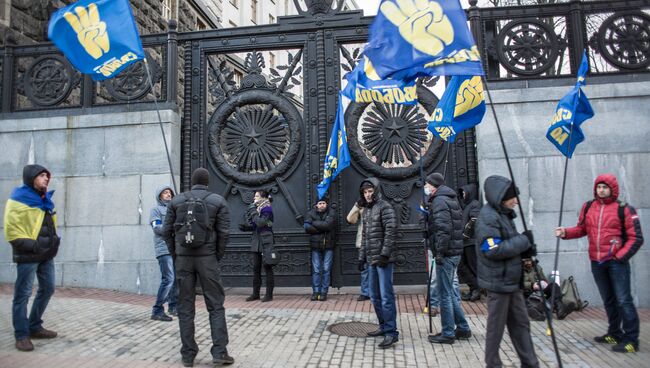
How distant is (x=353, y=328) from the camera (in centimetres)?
657

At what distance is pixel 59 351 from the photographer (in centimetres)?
551

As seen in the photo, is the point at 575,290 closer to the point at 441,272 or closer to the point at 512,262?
the point at 441,272

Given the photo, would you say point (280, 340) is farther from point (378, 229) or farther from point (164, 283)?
point (164, 283)

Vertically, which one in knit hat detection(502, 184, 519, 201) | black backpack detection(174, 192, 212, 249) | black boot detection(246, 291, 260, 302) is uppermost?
knit hat detection(502, 184, 519, 201)

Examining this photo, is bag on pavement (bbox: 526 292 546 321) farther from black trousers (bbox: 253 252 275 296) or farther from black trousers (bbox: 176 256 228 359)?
black trousers (bbox: 176 256 228 359)

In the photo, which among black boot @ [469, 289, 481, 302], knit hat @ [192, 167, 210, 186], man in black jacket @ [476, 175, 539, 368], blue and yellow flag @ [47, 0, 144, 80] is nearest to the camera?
man in black jacket @ [476, 175, 539, 368]

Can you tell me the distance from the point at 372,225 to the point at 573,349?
2.74 metres

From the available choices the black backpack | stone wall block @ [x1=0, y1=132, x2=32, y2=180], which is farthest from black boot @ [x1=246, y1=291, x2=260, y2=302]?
stone wall block @ [x1=0, y1=132, x2=32, y2=180]

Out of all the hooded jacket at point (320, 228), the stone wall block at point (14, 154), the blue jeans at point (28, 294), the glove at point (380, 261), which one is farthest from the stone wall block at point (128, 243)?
the glove at point (380, 261)

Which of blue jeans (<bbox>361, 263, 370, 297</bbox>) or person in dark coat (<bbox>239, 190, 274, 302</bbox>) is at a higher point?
person in dark coat (<bbox>239, 190, 274, 302</bbox>)

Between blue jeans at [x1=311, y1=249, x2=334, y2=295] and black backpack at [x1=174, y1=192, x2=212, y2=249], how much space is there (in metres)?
3.88

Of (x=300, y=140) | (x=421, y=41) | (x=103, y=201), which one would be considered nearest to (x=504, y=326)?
(x=421, y=41)

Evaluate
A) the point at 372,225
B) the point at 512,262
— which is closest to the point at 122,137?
the point at 372,225

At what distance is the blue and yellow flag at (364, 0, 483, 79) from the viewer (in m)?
5.06
